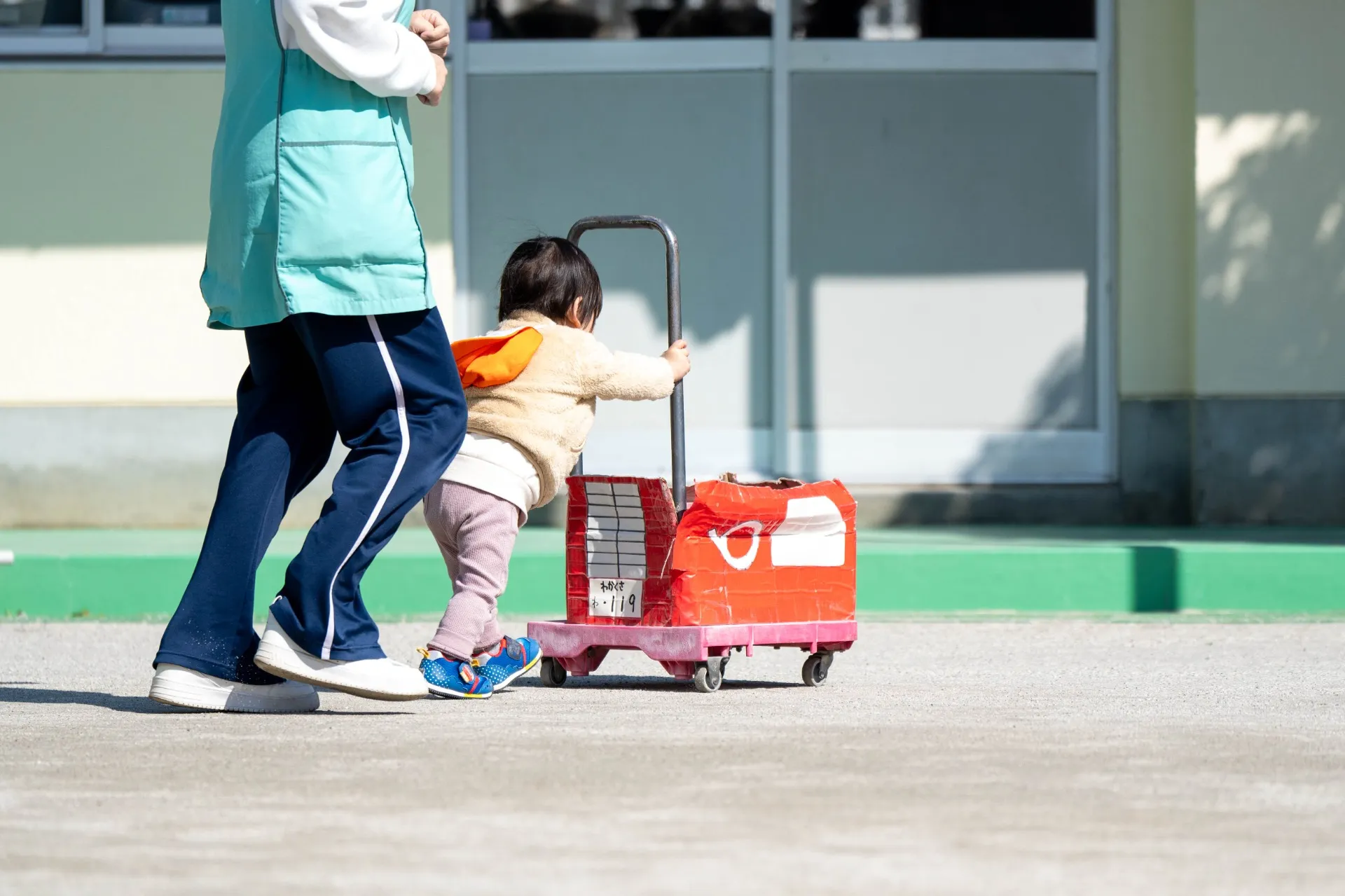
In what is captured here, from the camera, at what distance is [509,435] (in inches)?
177

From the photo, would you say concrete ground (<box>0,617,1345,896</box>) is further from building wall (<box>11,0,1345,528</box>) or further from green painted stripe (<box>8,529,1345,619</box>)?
building wall (<box>11,0,1345,528</box>)

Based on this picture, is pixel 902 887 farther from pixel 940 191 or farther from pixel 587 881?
pixel 940 191

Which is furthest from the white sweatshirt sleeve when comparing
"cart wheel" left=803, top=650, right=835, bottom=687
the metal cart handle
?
"cart wheel" left=803, top=650, right=835, bottom=687

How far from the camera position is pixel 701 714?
4168 mm

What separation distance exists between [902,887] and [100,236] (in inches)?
245

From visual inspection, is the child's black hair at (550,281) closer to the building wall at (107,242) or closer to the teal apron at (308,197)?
the teal apron at (308,197)

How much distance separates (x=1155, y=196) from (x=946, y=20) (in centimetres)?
A: 112

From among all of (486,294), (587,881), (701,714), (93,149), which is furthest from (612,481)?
(93,149)

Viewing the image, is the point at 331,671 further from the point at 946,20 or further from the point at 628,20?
the point at 946,20

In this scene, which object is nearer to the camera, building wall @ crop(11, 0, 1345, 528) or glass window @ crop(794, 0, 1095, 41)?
building wall @ crop(11, 0, 1345, 528)

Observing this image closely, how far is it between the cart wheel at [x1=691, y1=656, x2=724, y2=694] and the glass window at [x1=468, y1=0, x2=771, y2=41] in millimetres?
4271

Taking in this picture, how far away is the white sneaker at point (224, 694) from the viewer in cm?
414

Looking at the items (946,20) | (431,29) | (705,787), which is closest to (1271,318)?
(946,20)

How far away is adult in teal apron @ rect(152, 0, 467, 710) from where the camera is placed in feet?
13.2
